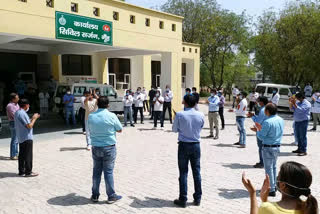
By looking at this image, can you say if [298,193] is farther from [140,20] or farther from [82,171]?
[140,20]

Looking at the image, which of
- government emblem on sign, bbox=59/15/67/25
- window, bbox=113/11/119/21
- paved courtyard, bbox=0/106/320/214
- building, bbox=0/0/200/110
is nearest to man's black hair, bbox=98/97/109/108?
paved courtyard, bbox=0/106/320/214

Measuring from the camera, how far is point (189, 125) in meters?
4.96

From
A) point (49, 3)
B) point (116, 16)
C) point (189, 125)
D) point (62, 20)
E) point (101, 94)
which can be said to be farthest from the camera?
point (101, 94)

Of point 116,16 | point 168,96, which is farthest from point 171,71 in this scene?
point 116,16

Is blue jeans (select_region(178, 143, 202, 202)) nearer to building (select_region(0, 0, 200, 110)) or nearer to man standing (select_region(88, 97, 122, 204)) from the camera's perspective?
man standing (select_region(88, 97, 122, 204))

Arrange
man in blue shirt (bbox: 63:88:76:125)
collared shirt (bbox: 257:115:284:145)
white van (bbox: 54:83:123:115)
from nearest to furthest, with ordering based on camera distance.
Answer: collared shirt (bbox: 257:115:284:145) → man in blue shirt (bbox: 63:88:76:125) → white van (bbox: 54:83:123:115)

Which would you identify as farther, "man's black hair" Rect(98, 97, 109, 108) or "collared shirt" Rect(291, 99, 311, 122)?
"collared shirt" Rect(291, 99, 311, 122)

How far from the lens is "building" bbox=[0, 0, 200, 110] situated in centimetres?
1036

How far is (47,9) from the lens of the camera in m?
10.6

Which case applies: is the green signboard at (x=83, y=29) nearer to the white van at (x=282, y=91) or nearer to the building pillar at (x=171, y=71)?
the building pillar at (x=171, y=71)

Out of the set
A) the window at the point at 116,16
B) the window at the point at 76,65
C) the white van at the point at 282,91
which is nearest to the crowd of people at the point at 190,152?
the window at the point at 116,16

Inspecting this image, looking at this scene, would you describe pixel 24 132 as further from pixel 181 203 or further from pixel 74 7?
pixel 74 7

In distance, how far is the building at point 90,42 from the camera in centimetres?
1036

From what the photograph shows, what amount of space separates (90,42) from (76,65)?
828 cm
